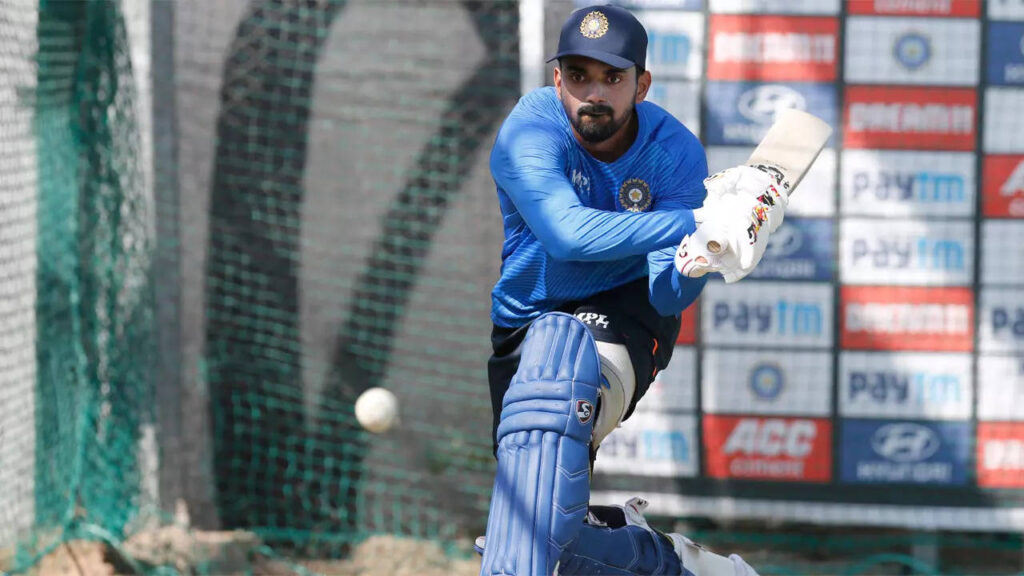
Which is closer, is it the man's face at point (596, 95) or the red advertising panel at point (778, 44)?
the man's face at point (596, 95)

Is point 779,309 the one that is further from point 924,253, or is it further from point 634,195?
point 634,195

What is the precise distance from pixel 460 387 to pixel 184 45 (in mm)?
1885

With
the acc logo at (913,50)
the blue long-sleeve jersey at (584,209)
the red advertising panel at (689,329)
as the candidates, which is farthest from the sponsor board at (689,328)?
the blue long-sleeve jersey at (584,209)

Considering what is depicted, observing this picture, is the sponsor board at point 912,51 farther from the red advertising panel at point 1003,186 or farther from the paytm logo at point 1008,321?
the paytm logo at point 1008,321

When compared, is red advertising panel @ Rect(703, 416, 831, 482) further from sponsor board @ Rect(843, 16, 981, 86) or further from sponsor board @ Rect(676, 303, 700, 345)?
sponsor board @ Rect(843, 16, 981, 86)

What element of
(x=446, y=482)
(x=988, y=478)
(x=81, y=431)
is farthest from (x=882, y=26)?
(x=81, y=431)

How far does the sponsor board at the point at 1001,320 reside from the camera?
514 cm

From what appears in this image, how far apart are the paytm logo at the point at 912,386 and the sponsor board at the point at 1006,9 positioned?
1.41 m

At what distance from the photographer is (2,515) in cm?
483

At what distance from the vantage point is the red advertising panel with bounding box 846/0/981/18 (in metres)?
5.06

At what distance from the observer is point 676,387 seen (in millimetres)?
5246

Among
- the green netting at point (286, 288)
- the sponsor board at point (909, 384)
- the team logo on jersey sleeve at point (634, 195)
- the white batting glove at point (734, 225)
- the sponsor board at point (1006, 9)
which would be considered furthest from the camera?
the green netting at point (286, 288)

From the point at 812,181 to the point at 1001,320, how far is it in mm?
924

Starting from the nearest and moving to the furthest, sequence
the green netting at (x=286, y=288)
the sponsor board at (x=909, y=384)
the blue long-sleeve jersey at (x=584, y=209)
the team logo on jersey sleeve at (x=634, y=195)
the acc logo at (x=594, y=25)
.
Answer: the blue long-sleeve jersey at (x=584, y=209) → the acc logo at (x=594, y=25) → the team logo on jersey sleeve at (x=634, y=195) → the sponsor board at (x=909, y=384) → the green netting at (x=286, y=288)
